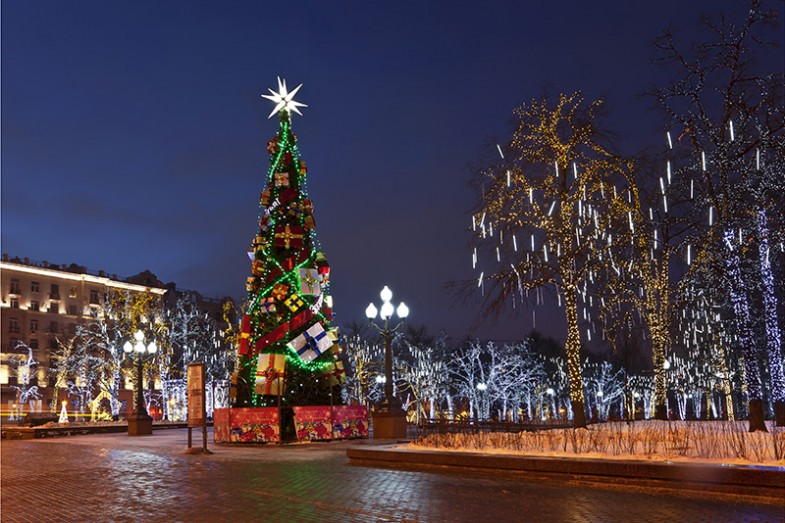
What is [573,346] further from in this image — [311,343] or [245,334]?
[245,334]

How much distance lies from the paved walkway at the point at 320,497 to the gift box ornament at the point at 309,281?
9803mm

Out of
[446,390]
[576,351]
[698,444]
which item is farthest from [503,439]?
[446,390]

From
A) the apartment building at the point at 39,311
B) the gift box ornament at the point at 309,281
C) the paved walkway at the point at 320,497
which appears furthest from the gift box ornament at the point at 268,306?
the apartment building at the point at 39,311

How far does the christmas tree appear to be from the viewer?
85.5 feet

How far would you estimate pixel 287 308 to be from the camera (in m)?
26.5

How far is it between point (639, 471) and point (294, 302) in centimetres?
1644

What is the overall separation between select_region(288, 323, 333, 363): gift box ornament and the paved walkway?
8466mm

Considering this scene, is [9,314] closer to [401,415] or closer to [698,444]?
[401,415]

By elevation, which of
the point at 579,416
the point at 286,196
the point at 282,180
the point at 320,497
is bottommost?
the point at 320,497

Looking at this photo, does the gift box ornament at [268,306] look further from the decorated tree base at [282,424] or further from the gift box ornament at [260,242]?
the decorated tree base at [282,424]

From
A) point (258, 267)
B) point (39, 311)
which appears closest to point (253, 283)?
point (258, 267)

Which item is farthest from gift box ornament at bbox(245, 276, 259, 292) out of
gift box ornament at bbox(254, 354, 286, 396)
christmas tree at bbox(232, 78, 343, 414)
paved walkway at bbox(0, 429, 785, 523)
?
paved walkway at bbox(0, 429, 785, 523)

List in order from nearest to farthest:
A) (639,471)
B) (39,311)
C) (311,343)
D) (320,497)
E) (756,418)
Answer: (320,497)
(639,471)
(756,418)
(311,343)
(39,311)

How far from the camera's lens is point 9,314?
8869 centimetres
